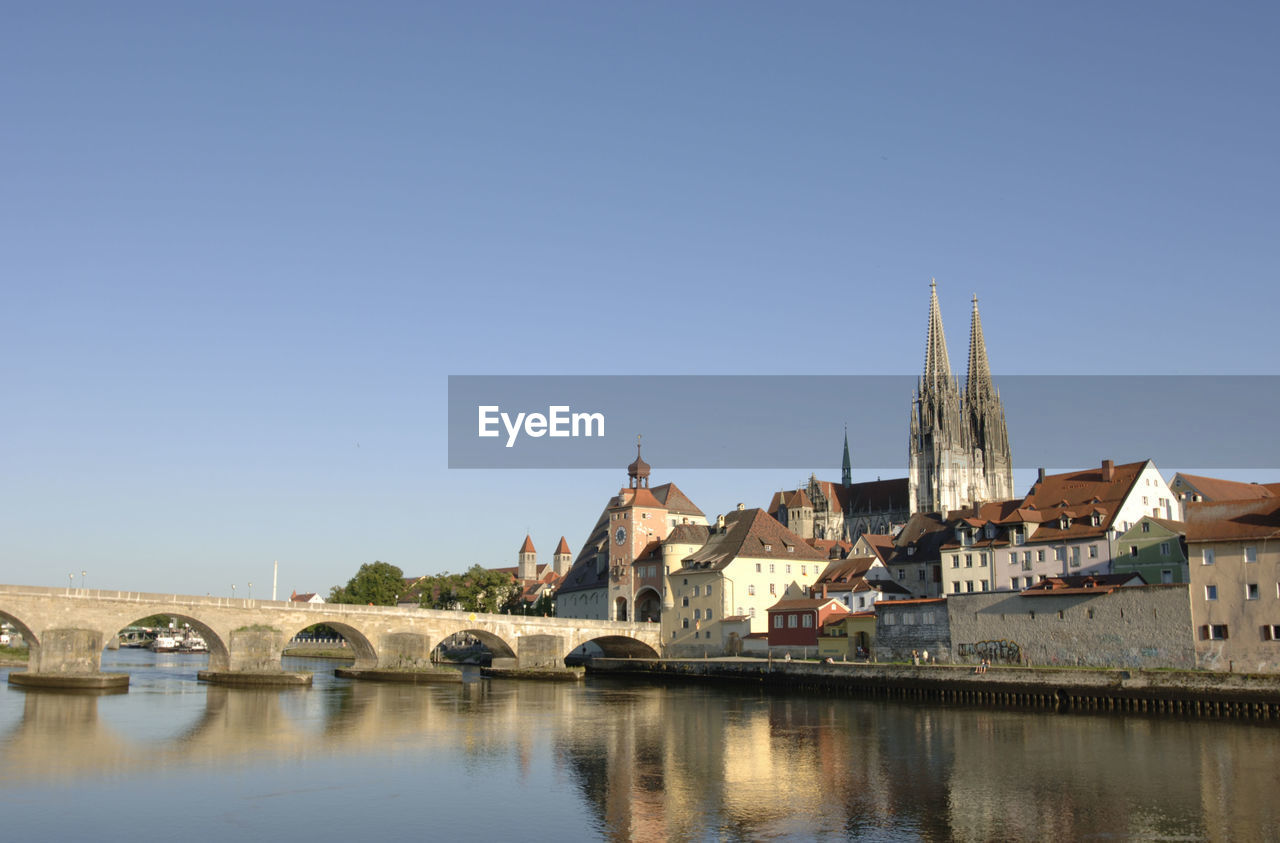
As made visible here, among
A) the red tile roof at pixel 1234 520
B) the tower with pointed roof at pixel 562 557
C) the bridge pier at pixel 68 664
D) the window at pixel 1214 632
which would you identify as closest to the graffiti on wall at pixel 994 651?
the window at pixel 1214 632

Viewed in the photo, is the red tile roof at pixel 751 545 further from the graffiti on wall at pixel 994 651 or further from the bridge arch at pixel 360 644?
the bridge arch at pixel 360 644

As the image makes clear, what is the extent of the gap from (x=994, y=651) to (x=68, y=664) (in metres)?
54.9

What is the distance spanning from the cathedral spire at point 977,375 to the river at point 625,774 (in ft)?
362

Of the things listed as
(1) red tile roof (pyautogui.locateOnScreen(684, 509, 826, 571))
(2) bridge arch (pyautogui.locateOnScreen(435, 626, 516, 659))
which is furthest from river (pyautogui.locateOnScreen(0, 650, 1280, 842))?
(1) red tile roof (pyautogui.locateOnScreen(684, 509, 826, 571))

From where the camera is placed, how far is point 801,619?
79.8 m

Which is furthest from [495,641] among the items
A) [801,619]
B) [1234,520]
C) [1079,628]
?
[1234,520]

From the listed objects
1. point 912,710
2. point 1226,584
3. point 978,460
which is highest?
point 978,460

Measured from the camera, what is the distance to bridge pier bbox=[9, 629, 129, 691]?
209 ft

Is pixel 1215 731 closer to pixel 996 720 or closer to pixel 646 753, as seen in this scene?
pixel 996 720

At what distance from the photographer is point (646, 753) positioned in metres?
40.2

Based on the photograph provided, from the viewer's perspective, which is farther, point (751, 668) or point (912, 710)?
point (751, 668)

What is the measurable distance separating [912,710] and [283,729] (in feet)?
98.7

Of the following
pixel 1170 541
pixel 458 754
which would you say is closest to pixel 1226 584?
pixel 1170 541

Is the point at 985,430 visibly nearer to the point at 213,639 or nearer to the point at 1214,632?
the point at 1214,632
